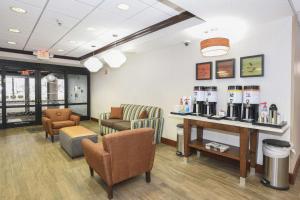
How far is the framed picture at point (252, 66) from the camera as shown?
279 centimetres

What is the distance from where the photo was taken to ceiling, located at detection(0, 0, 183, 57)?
2.61 m

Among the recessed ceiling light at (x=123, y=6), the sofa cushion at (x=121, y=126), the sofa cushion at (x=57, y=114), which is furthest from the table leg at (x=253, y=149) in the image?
the sofa cushion at (x=57, y=114)

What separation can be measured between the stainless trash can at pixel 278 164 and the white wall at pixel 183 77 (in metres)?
0.31

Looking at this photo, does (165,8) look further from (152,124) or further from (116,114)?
(116,114)

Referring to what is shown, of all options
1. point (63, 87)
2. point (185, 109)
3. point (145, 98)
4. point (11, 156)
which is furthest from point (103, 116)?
point (63, 87)

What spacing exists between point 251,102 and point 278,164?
3.08 ft

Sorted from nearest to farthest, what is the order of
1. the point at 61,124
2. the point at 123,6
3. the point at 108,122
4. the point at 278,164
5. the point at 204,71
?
the point at 278,164, the point at 123,6, the point at 204,71, the point at 61,124, the point at 108,122

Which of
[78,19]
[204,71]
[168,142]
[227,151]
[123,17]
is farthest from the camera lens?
[168,142]

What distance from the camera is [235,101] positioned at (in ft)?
9.41

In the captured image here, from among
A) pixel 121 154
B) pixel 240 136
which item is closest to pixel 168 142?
pixel 240 136

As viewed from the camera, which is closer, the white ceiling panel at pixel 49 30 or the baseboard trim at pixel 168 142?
the white ceiling panel at pixel 49 30

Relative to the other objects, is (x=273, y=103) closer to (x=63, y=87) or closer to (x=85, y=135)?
(x=85, y=135)

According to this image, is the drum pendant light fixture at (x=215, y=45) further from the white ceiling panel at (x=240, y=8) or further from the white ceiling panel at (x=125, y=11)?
the white ceiling panel at (x=125, y=11)

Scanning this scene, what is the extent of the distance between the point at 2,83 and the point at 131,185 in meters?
6.29
